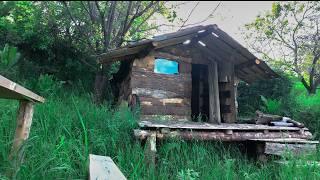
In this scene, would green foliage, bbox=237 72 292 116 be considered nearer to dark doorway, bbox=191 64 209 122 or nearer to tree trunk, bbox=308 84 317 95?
tree trunk, bbox=308 84 317 95

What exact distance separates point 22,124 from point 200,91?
7.35m

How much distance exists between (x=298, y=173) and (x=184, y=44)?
533 centimetres

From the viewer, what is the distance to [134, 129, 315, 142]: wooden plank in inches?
236

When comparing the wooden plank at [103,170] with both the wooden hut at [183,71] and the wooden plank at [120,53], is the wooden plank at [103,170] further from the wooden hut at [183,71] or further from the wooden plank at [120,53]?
the wooden hut at [183,71]

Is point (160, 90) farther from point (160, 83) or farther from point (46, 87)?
point (46, 87)

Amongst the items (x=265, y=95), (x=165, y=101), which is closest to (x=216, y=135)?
(x=165, y=101)

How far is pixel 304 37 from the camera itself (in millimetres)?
12391

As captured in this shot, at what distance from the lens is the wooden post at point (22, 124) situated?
3.85m

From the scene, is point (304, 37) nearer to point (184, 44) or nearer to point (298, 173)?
point (184, 44)

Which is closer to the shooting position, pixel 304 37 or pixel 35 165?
pixel 35 165

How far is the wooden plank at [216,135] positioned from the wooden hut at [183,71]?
1.79 metres

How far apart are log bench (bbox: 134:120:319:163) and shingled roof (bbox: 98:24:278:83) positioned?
1.87m

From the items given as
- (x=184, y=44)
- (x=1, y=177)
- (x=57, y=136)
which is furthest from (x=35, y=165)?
(x=184, y=44)

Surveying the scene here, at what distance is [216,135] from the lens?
6.78 metres
